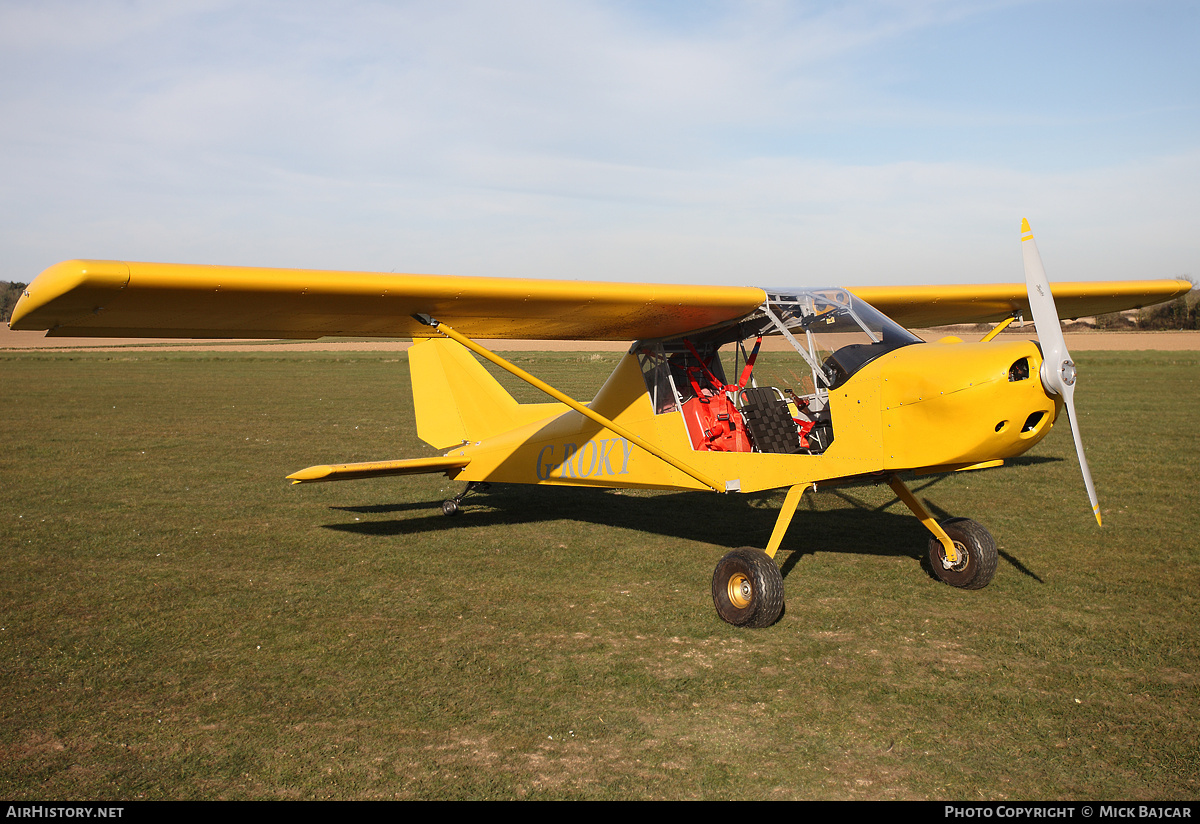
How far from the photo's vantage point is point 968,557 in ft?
20.9

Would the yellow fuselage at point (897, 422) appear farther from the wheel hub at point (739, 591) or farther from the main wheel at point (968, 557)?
the main wheel at point (968, 557)

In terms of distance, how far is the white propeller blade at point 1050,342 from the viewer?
4906 millimetres

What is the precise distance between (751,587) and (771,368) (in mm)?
1989

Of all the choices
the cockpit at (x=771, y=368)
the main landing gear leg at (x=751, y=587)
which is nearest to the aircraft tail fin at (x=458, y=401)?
the cockpit at (x=771, y=368)

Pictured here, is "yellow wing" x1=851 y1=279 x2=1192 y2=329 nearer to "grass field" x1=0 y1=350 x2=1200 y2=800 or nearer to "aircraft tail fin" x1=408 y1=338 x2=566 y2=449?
"grass field" x1=0 y1=350 x2=1200 y2=800

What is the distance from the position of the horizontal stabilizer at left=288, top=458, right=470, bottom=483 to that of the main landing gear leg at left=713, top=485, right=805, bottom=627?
3702 millimetres

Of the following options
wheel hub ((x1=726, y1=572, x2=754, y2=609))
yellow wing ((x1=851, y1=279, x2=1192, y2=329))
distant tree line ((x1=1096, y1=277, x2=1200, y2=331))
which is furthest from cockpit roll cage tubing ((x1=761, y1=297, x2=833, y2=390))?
distant tree line ((x1=1096, y1=277, x2=1200, y2=331))

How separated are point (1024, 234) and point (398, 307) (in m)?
4.63

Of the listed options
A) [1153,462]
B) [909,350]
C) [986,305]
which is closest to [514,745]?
[909,350]

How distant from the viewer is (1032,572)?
686 cm

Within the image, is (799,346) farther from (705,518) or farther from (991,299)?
(991,299)

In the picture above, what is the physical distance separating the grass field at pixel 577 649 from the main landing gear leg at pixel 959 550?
0.62 feet

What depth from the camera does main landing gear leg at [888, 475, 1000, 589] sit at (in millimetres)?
6320

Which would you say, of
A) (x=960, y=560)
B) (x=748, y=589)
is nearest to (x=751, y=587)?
(x=748, y=589)
